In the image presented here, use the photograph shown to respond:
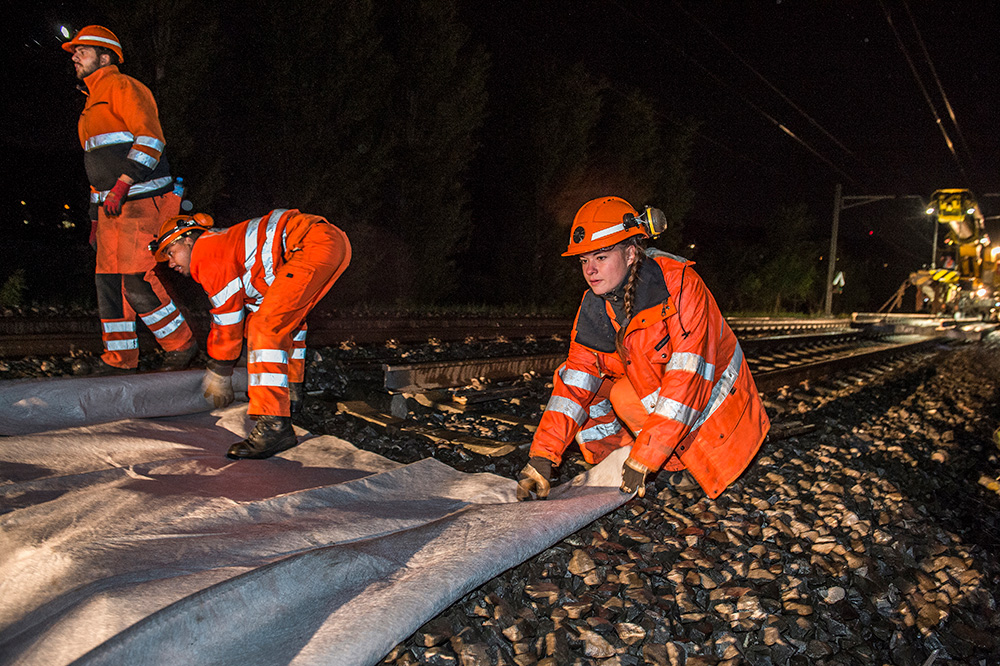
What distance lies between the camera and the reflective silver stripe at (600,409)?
3508mm

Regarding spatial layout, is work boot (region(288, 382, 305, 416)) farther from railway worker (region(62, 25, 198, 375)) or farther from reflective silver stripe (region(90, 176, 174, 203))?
reflective silver stripe (region(90, 176, 174, 203))

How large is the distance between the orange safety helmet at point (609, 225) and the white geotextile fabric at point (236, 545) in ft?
3.20

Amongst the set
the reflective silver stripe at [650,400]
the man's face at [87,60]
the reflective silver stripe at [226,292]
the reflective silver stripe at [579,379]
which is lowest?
the reflective silver stripe at [650,400]

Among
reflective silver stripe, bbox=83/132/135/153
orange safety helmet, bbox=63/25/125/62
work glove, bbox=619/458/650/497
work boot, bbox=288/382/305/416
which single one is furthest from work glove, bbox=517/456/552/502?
orange safety helmet, bbox=63/25/125/62

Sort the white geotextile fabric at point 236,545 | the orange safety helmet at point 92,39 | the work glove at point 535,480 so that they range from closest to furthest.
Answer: the white geotextile fabric at point 236,545, the work glove at point 535,480, the orange safety helmet at point 92,39

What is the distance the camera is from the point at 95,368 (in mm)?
4711

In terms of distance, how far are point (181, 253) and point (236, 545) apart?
→ 2209mm

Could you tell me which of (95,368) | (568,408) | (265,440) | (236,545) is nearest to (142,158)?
(95,368)

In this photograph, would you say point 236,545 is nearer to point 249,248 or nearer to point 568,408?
point 568,408

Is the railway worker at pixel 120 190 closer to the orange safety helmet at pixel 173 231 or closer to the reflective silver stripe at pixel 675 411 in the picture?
the orange safety helmet at pixel 173 231

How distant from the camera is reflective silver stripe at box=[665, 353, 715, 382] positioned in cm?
271

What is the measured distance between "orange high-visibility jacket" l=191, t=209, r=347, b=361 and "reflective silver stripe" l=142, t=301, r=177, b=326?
122 cm

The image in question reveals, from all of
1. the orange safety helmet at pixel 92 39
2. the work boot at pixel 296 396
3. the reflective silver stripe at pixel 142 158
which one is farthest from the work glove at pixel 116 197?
the work boot at pixel 296 396

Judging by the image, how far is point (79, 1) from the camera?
458 inches
